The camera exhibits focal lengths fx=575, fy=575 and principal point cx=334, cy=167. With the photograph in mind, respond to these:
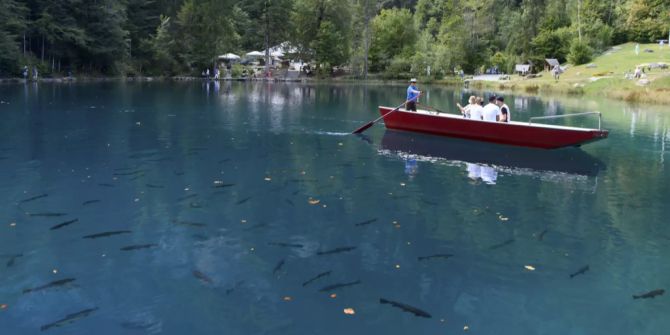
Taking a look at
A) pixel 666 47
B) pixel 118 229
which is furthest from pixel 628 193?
pixel 666 47

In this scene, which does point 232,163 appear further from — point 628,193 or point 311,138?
point 628,193

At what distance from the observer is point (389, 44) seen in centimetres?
8288

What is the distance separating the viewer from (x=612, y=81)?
4975cm

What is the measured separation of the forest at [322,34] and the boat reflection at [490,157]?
43252mm

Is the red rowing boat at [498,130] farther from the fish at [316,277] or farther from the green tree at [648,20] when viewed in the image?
the green tree at [648,20]

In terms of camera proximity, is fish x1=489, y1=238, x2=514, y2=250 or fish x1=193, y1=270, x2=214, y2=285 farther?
fish x1=489, y1=238, x2=514, y2=250

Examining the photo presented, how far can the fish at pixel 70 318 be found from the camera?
7.05 meters

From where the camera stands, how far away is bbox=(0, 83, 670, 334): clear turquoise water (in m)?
7.55

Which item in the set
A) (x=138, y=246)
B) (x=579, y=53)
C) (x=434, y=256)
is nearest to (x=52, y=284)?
(x=138, y=246)

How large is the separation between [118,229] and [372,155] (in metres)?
10.3

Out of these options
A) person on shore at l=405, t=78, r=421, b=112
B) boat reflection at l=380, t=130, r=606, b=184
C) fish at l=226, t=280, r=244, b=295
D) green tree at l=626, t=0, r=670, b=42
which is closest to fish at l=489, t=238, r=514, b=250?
fish at l=226, t=280, r=244, b=295

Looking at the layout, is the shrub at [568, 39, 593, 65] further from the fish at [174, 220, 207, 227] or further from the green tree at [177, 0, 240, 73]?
the fish at [174, 220, 207, 227]

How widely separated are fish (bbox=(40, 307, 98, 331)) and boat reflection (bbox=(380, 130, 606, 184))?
10.4m

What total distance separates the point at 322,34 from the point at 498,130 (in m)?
56.6
